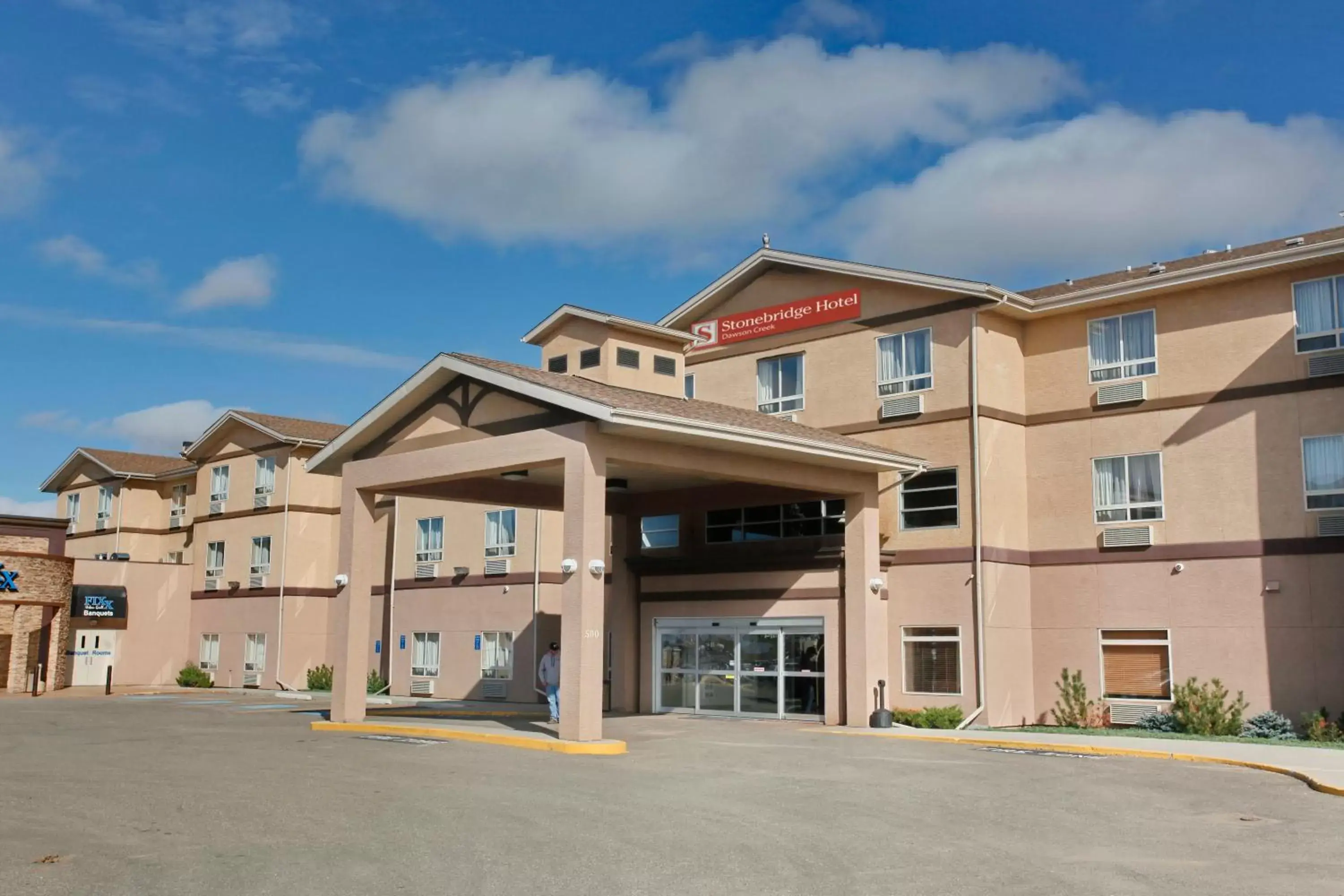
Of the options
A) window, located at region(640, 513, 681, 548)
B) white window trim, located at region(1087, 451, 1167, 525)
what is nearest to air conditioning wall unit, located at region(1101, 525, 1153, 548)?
white window trim, located at region(1087, 451, 1167, 525)

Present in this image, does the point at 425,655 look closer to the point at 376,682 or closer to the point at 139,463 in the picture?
A: the point at 376,682

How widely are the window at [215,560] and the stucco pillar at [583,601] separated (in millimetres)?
28315

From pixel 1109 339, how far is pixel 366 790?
17650 millimetres

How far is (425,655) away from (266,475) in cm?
1020

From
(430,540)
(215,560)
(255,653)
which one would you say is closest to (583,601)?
(430,540)

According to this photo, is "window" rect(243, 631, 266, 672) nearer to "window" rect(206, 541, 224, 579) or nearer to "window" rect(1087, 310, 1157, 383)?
"window" rect(206, 541, 224, 579)

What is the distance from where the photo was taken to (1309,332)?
886 inches

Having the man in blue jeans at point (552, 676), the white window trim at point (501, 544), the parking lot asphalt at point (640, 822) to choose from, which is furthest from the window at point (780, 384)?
the parking lot asphalt at point (640, 822)

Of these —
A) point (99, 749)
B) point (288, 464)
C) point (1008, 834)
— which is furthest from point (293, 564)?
point (1008, 834)

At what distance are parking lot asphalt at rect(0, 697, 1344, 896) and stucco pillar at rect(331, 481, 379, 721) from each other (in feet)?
12.5

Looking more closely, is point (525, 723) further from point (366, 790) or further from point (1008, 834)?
point (1008, 834)

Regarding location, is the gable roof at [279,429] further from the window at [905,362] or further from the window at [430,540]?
the window at [905,362]

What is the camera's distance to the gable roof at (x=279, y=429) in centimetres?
4156

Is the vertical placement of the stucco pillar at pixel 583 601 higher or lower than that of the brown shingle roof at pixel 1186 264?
lower
